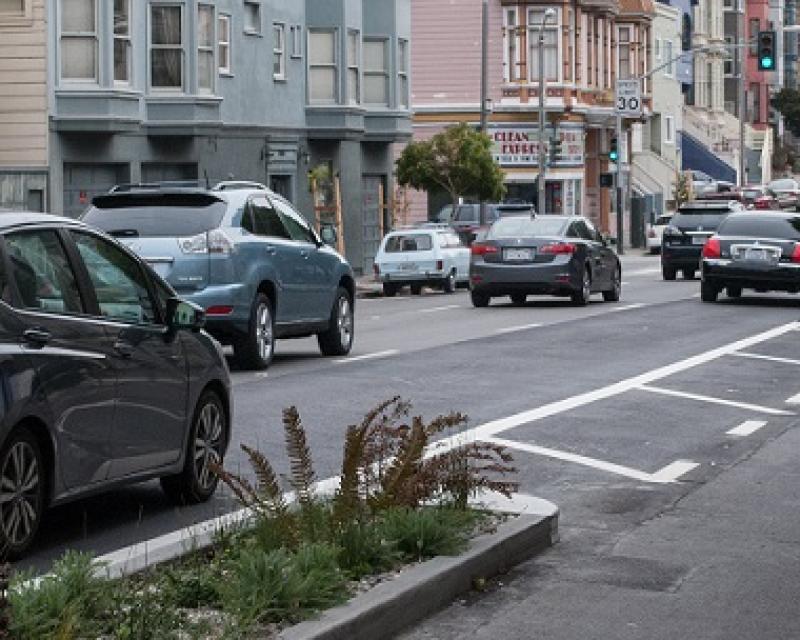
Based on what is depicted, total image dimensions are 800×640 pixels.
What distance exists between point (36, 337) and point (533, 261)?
25484 millimetres

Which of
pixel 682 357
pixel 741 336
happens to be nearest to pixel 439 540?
pixel 682 357

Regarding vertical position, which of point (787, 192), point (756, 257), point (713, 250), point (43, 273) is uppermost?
point (787, 192)

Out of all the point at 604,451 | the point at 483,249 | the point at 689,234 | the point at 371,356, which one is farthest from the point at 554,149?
the point at 604,451

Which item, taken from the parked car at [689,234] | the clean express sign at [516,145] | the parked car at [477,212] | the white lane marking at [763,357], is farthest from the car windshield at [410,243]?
the clean express sign at [516,145]

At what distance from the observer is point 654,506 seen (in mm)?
12008

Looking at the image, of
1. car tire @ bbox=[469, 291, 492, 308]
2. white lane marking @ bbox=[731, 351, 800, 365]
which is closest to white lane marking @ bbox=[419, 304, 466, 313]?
car tire @ bbox=[469, 291, 492, 308]

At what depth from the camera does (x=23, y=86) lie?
40.6 meters

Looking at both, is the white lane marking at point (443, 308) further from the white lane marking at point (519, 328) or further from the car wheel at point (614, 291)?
the white lane marking at point (519, 328)

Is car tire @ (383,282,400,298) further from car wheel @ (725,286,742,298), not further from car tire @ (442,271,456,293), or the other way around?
car wheel @ (725,286,742,298)

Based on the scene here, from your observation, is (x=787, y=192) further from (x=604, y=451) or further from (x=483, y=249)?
(x=604, y=451)

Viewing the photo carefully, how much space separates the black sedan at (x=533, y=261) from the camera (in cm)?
3459

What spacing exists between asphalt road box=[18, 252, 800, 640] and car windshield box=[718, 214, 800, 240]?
6.12 m

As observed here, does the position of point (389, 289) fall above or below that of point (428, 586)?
above

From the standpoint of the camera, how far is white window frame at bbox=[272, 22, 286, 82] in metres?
50.4
